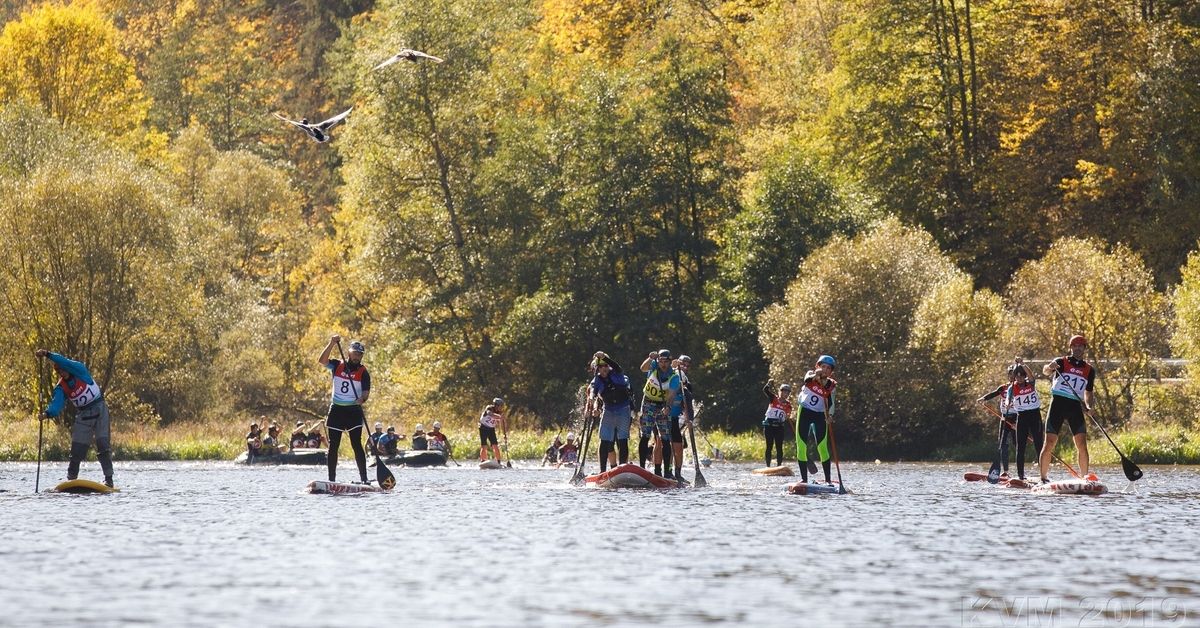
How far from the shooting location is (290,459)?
154 ft

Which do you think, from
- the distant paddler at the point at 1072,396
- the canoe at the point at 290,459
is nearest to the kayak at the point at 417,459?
the canoe at the point at 290,459

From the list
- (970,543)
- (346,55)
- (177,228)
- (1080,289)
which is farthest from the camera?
(346,55)

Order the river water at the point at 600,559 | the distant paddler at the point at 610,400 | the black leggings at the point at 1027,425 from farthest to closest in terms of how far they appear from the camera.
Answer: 1. the black leggings at the point at 1027,425
2. the distant paddler at the point at 610,400
3. the river water at the point at 600,559

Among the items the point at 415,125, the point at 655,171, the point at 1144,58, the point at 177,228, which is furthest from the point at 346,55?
the point at 1144,58

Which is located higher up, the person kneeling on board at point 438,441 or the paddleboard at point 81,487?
the person kneeling on board at point 438,441

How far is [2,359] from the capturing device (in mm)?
56625

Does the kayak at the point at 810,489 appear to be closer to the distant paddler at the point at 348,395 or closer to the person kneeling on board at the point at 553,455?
the distant paddler at the point at 348,395

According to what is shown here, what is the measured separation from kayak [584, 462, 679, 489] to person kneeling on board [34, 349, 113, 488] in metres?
8.37

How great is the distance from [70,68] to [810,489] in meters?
58.4

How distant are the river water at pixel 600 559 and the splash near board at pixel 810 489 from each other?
1.62 feet

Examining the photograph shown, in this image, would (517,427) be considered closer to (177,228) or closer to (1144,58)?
(177,228)

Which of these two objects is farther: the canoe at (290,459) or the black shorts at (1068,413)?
the canoe at (290,459)

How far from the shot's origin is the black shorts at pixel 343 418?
28.2 m

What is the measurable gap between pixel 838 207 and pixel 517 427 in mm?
15966
